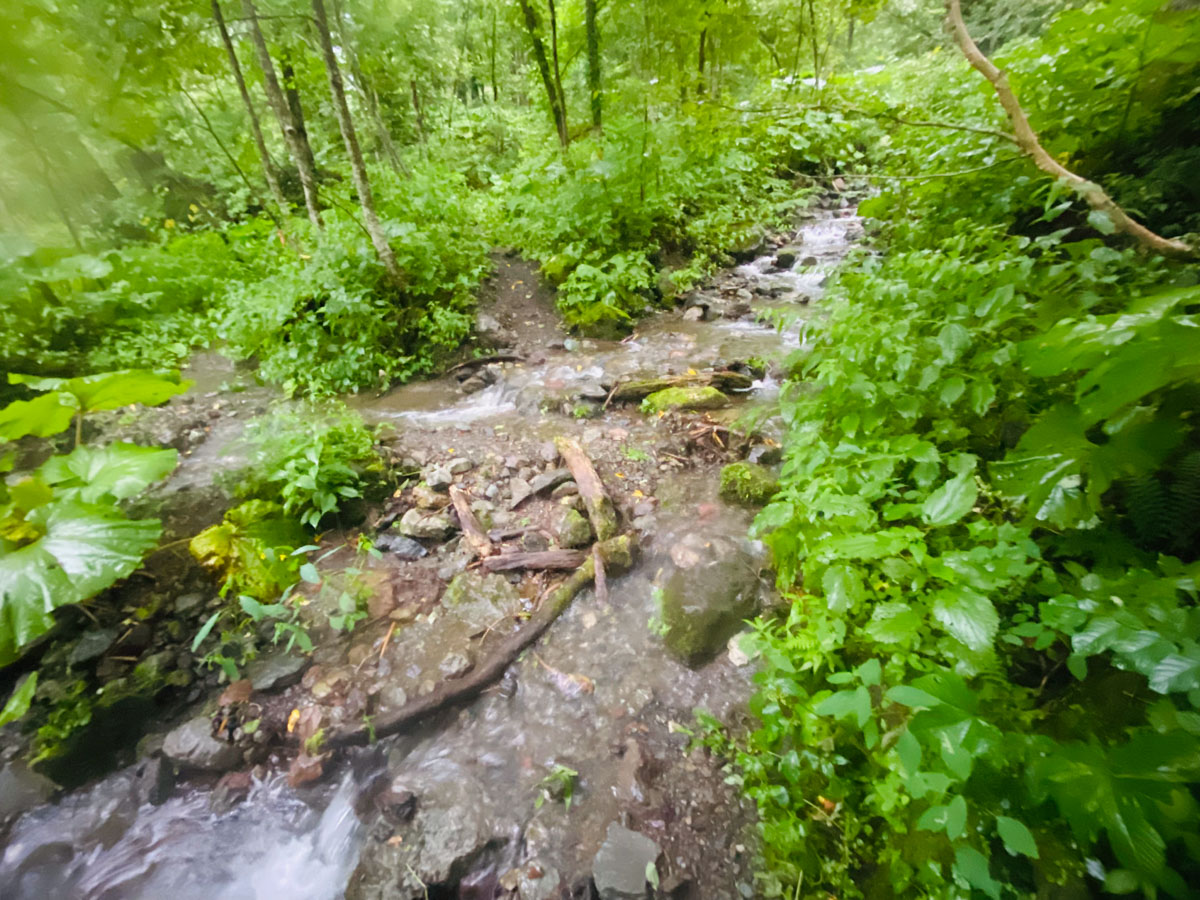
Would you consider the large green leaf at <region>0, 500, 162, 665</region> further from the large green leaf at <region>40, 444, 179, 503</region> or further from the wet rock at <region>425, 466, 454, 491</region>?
the wet rock at <region>425, 466, 454, 491</region>

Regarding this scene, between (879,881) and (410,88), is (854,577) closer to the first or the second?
(879,881)

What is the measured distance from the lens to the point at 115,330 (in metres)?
7.11

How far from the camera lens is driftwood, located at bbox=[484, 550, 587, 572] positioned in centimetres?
380

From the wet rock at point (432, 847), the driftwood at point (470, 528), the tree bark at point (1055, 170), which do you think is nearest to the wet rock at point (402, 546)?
the driftwood at point (470, 528)

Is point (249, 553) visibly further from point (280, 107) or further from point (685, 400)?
point (280, 107)

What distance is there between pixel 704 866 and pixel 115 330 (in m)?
9.82

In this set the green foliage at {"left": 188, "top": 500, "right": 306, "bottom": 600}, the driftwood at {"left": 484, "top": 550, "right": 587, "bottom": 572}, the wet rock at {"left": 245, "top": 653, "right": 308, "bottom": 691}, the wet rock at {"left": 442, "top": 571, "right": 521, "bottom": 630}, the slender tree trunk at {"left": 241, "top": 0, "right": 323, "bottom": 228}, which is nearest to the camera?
the wet rock at {"left": 245, "top": 653, "right": 308, "bottom": 691}

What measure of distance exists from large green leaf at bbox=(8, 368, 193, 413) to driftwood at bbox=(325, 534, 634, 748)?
2.46 meters

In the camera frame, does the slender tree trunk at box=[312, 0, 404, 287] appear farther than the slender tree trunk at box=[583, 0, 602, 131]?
No

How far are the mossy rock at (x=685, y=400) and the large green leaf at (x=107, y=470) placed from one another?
410cm

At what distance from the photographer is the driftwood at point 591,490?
4000 millimetres

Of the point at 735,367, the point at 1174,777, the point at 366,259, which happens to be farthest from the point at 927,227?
the point at 366,259

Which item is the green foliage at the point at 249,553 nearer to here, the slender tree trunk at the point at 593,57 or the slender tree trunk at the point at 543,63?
the slender tree trunk at the point at 543,63

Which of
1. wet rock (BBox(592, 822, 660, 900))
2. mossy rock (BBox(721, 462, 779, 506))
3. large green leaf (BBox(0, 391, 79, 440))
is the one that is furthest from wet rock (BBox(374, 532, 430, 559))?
mossy rock (BBox(721, 462, 779, 506))
